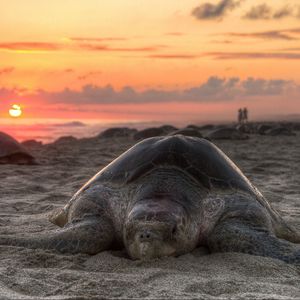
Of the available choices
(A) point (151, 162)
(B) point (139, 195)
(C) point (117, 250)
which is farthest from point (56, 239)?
(A) point (151, 162)

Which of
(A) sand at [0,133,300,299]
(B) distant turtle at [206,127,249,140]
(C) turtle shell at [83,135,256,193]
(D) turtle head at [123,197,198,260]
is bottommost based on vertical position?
(B) distant turtle at [206,127,249,140]

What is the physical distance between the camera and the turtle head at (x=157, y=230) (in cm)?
315

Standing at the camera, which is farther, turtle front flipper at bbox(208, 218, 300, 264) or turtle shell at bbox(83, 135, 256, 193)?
turtle shell at bbox(83, 135, 256, 193)

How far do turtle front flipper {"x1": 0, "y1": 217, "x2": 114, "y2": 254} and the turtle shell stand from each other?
0.44 m

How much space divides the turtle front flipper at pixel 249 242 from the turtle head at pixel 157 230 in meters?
0.23

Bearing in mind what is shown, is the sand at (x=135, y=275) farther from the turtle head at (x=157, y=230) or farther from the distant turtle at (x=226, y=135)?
the distant turtle at (x=226, y=135)

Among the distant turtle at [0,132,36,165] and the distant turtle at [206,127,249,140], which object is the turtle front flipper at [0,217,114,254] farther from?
the distant turtle at [206,127,249,140]

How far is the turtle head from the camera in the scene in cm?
315

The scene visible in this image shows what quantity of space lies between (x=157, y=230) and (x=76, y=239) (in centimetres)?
72

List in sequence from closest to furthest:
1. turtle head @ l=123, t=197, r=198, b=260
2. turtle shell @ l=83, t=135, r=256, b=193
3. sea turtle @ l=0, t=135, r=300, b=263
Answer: turtle head @ l=123, t=197, r=198, b=260 → sea turtle @ l=0, t=135, r=300, b=263 → turtle shell @ l=83, t=135, r=256, b=193

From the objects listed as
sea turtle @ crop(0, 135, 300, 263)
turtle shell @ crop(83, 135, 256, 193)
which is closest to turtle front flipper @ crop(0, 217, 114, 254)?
sea turtle @ crop(0, 135, 300, 263)

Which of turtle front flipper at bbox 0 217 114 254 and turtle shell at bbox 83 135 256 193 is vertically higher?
turtle shell at bbox 83 135 256 193

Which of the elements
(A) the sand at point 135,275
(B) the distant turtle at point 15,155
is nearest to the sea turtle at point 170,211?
(A) the sand at point 135,275

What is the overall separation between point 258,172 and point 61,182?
368 centimetres
